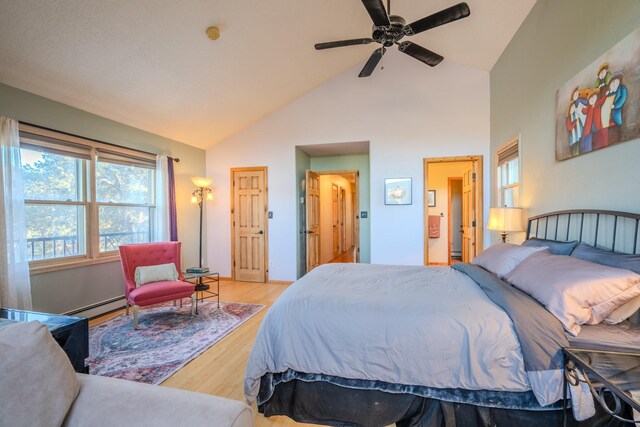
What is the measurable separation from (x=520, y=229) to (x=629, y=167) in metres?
1.37

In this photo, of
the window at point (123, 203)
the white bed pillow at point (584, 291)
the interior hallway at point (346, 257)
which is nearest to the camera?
the white bed pillow at point (584, 291)

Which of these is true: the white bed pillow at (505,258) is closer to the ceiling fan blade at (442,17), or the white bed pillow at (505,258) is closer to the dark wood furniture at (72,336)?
the ceiling fan blade at (442,17)

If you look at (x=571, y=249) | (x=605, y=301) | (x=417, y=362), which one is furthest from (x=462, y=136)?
(x=417, y=362)

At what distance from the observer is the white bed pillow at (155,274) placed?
10.5 ft

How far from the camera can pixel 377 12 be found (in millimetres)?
2053

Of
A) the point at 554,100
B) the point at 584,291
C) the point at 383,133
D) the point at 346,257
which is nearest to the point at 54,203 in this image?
the point at 383,133

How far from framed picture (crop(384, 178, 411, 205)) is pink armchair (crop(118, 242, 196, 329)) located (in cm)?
311

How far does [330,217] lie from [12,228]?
5778mm

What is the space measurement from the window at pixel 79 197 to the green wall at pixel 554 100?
4.91 m

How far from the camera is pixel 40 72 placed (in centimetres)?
267

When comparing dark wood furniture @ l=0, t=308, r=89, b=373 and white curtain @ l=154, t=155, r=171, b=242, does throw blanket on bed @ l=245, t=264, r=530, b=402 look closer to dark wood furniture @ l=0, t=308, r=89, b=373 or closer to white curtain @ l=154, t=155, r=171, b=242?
dark wood furniture @ l=0, t=308, r=89, b=373

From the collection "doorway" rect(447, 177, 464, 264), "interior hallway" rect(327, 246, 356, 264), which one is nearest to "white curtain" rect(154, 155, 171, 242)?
"interior hallway" rect(327, 246, 356, 264)

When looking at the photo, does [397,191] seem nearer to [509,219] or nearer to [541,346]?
[509,219]

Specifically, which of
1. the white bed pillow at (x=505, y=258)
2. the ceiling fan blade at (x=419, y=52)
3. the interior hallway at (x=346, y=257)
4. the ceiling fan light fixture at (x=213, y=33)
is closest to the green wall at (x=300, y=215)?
the interior hallway at (x=346, y=257)
